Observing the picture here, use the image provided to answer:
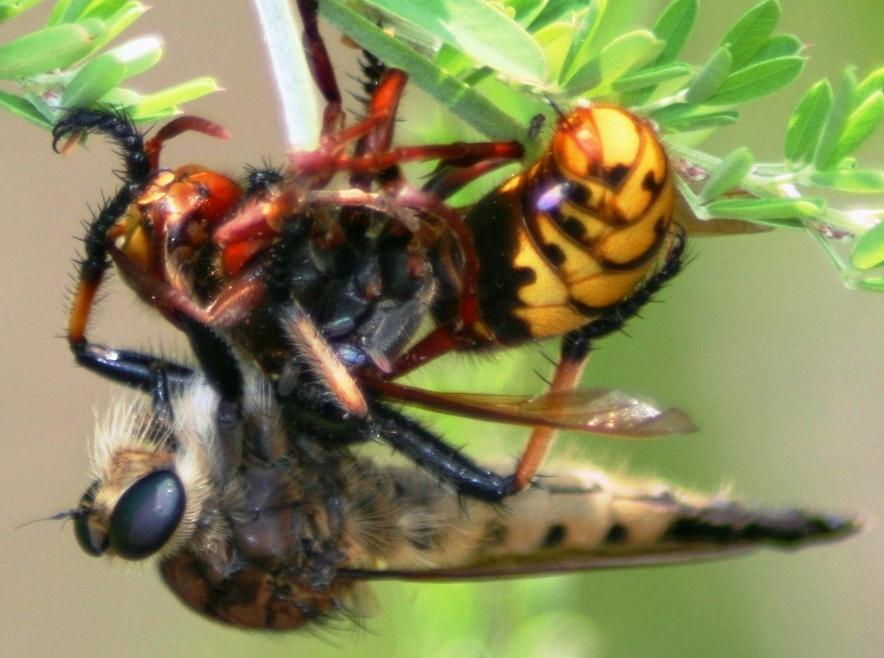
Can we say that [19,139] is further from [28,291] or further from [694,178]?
[694,178]

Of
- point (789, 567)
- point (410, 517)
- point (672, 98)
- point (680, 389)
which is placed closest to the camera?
point (672, 98)

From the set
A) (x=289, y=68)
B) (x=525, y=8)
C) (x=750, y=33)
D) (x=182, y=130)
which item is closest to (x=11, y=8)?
(x=289, y=68)

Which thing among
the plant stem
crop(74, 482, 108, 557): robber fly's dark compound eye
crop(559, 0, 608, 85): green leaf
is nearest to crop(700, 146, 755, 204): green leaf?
crop(559, 0, 608, 85): green leaf

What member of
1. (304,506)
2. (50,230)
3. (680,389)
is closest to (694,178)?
(304,506)

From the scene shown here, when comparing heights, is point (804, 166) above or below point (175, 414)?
above

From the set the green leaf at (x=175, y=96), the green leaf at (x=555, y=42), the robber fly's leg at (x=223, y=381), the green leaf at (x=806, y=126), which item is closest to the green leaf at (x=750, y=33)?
the green leaf at (x=806, y=126)

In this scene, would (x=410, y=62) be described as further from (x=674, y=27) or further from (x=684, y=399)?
(x=684, y=399)

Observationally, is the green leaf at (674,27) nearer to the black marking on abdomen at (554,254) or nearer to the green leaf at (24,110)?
the black marking on abdomen at (554,254)
